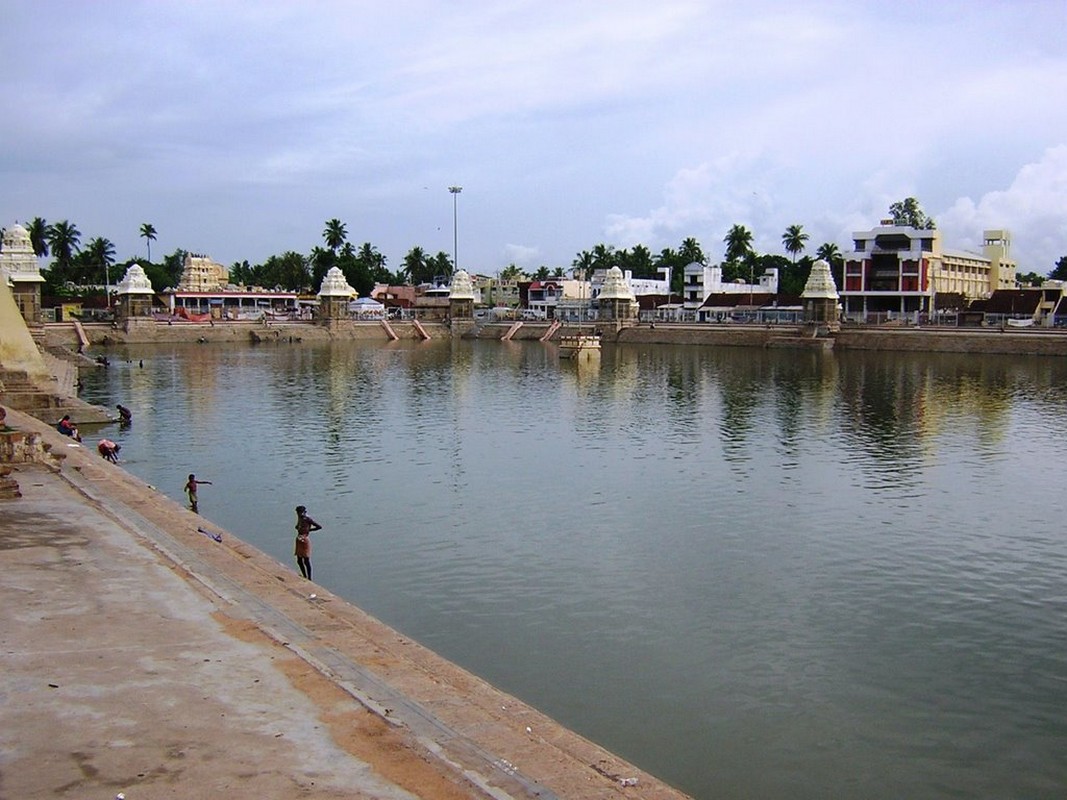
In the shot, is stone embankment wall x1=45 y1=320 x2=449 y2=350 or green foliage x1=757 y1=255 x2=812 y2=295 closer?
stone embankment wall x1=45 y1=320 x2=449 y2=350

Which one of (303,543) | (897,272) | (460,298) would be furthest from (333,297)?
(303,543)

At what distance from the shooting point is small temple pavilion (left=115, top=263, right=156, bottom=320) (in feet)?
299

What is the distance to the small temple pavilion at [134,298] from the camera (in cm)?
9112

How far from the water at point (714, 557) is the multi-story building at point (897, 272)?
52.0 m

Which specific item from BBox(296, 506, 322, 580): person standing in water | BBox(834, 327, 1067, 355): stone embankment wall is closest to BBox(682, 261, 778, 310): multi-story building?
BBox(834, 327, 1067, 355): stone embankment wall

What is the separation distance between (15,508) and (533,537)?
32.4ft

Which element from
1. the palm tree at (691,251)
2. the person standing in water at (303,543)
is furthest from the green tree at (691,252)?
the person standing in water at (303,543)

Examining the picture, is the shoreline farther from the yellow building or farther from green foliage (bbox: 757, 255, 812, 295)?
the yellow building

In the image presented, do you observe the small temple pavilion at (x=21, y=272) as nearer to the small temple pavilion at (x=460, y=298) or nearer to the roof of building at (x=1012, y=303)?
the small temple pavilion at (x=460, y=298)

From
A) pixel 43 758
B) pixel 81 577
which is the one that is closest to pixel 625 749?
pixel 43 758

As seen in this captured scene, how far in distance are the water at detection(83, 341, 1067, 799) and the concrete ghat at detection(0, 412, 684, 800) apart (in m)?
2.62

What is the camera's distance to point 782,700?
524 inches

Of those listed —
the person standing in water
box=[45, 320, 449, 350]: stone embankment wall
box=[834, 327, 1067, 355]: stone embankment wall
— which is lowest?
the person standing in water

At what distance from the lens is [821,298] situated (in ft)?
287
